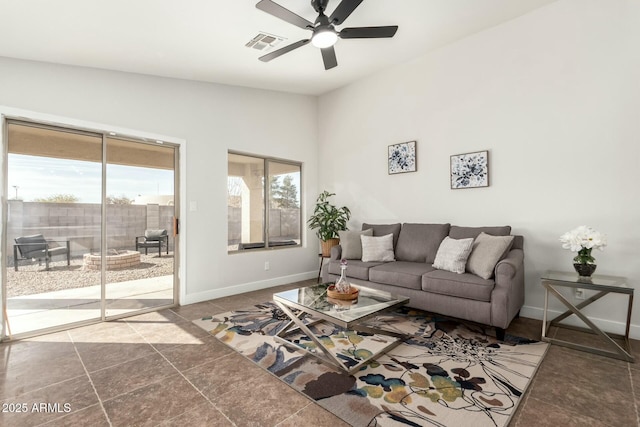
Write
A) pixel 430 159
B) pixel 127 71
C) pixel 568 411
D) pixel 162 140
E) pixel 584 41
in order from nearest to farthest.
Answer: pixel 568 411, pixel 584 41, pixel 127 71, pixel 162 140, pixel 430 159

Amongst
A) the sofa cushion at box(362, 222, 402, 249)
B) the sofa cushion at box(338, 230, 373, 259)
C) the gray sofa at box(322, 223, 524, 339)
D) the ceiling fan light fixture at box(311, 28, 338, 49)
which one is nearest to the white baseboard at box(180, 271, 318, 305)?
the gray sofa at box(322, 223, 524, 339)

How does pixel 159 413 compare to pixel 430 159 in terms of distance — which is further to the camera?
pixel 430 159

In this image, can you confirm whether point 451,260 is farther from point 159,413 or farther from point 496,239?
point 159,413

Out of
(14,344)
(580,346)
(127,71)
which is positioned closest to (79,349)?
(14,344)

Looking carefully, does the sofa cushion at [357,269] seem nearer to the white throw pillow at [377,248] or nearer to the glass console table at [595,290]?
the white throw pillow at [377,248]

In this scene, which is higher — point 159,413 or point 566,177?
point 566,177

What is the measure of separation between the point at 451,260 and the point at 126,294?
12.3ft

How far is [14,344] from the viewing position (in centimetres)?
274

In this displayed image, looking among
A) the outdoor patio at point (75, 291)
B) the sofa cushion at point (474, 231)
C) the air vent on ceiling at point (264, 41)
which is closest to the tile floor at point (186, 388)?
the outdoor patio at point (75, 291)

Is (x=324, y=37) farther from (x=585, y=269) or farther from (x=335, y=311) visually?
(x=585, y=269)

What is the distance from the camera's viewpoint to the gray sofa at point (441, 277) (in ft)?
8.93

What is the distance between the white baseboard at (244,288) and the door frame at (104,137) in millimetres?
147

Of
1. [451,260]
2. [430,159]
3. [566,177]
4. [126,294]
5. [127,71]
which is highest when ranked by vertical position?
[127,71]

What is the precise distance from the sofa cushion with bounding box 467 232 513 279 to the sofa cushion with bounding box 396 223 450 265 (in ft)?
1.92
